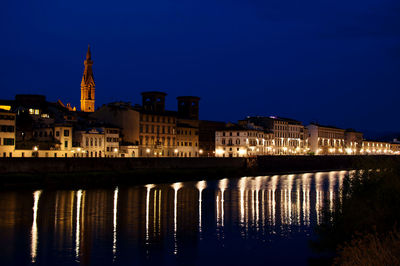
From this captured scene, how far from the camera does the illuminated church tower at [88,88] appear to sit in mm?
153962

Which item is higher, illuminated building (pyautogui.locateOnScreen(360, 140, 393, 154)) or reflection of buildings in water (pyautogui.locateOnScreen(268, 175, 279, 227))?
illuminated building (pyautogui.locateOnScreen(360, 140, 393, 154))

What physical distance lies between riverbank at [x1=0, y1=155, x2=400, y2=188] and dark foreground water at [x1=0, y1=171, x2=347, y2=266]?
4879 millimetres

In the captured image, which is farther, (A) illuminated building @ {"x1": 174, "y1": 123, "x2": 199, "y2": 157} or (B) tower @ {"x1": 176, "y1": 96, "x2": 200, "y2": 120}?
(B) tower @ {"x1": 176, "y1": 96, "x2": 200, "y2": 120}

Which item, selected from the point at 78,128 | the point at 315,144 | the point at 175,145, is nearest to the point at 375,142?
the point at 315,144

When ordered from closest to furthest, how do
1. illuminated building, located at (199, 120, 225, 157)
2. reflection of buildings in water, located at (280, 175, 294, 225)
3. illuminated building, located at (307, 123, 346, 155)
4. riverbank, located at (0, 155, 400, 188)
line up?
reflection of buildings in water, located at (280, 175, 294, 225)
riverbank, located at (0, 155, 400, 188)
illuminated building, located at (199, 120, 225, 157)
illuminated building, located at (307, 123, 346, 155)

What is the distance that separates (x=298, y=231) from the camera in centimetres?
2894

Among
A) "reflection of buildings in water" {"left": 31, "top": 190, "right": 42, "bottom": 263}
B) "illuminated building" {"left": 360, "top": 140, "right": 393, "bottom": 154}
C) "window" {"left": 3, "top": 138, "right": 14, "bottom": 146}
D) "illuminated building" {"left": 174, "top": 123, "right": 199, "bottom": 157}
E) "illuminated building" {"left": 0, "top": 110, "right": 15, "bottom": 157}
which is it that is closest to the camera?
"reflection of buildings in water" {"left": 31, "top": 190, "right": 42, "bottom": 263}

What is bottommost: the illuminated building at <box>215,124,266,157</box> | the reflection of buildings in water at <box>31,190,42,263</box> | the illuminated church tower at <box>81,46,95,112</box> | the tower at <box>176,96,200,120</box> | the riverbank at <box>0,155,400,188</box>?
the reflection of buildings in water at <box>31,190,42,263</box>

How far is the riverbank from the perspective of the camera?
52500 millimetres

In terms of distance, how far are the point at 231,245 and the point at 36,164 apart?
35745 millimetres

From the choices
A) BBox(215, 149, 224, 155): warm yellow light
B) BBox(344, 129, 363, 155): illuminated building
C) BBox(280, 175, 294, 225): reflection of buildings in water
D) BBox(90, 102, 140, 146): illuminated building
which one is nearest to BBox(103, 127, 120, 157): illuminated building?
BBox(90, 102, 140, 146): illuminated building

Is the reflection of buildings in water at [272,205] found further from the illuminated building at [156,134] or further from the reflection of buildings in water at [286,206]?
the illuminated building at [156,134]

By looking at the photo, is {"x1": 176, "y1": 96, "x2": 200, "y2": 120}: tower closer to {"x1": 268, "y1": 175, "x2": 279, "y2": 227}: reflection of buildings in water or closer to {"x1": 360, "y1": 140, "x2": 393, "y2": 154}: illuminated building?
{"x1": 268, "y1": 175, "x2": 279, "y2": 227}: reflection of buildings in water

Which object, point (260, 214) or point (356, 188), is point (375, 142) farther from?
point (356, 188)
